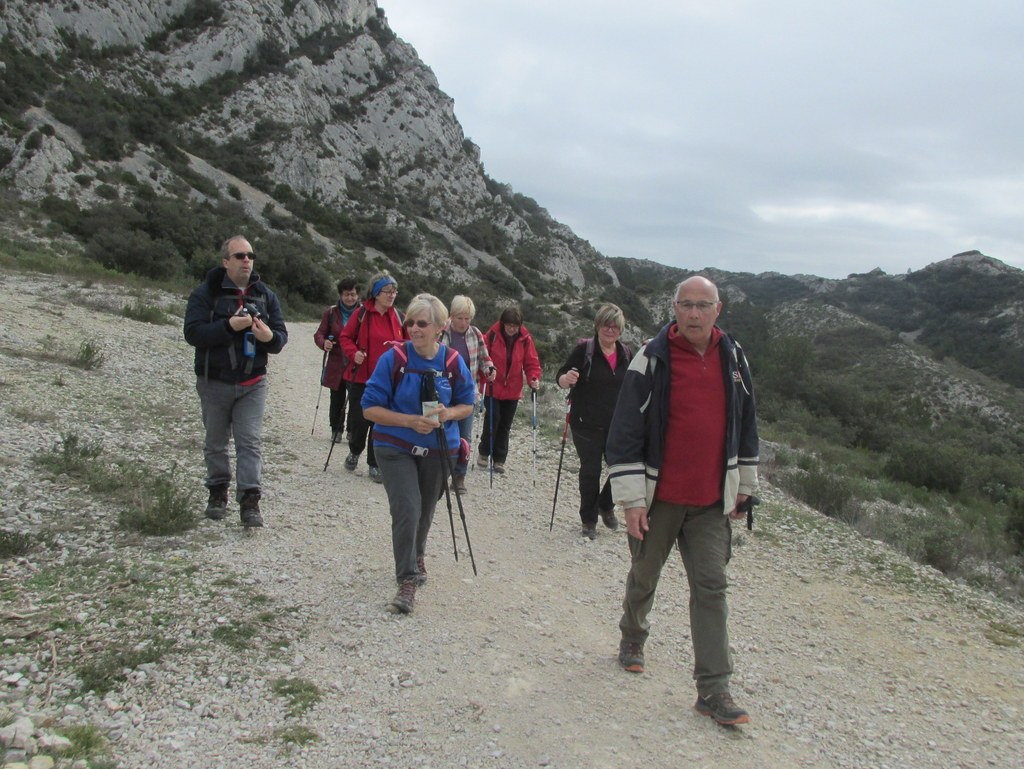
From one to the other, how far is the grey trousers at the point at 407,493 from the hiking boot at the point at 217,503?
1822 mm

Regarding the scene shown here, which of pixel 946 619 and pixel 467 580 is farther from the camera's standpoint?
pixel 946 619

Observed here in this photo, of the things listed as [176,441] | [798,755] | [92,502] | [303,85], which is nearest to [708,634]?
[798,755]

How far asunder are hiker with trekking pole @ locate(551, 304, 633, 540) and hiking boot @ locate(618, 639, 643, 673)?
94.3 inches

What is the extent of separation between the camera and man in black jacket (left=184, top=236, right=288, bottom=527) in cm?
496

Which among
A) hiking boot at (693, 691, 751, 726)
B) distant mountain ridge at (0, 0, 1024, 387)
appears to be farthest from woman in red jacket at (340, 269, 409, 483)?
distant mountain ridge at (0, 0, 1024, 387)

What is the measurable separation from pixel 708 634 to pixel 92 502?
4674 mm

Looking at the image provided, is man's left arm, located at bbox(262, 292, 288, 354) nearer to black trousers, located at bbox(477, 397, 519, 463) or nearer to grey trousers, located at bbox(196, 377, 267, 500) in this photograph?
grey trousers, located at bbox(196, 377, 267, 500)

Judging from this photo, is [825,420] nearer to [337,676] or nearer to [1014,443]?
[1014,443]

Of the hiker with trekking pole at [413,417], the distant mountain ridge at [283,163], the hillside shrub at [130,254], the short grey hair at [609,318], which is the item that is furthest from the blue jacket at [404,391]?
the hillside shrub at [130,254]

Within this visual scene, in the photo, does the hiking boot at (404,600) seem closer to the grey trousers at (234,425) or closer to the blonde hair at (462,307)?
the grey trousers at (234,425)

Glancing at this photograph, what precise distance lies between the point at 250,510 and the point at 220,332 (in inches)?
57.0

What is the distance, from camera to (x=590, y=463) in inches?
254

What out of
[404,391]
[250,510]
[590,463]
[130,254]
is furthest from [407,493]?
[130,254]

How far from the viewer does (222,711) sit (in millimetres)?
3123
